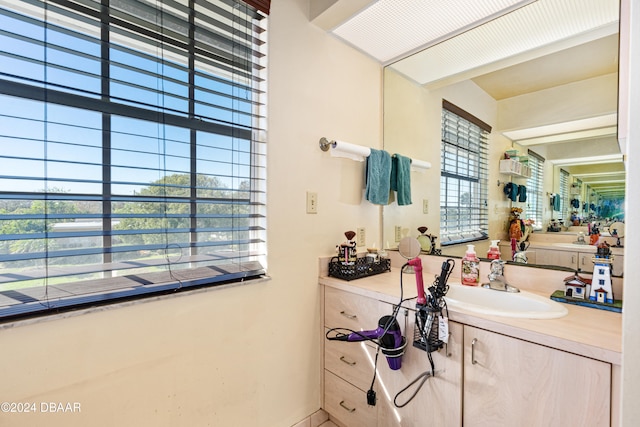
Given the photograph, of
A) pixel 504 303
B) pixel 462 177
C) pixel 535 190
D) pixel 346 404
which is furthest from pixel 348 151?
pixel 346 404

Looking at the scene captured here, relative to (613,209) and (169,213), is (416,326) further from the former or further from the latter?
(169,213)

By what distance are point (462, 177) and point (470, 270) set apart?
2.01 feet

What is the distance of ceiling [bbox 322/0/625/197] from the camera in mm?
1292

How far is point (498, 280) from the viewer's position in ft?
4.65

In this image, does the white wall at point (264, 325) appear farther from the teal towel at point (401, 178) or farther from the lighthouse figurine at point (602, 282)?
the lighthouse figurine at point (602, 282)

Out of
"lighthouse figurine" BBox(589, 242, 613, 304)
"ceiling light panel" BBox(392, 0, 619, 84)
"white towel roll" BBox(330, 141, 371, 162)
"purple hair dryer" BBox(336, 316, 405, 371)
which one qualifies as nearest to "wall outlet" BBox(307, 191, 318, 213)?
"white towel roll" BBox(330, 141, 371, 162)

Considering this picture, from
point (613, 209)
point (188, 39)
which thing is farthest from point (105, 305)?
point (613, 209)

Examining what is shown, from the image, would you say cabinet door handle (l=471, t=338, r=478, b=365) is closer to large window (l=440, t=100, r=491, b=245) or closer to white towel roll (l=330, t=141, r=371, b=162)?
large window (l=440, t=100, r=491, b=245)

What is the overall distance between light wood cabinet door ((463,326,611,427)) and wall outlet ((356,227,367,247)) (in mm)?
909

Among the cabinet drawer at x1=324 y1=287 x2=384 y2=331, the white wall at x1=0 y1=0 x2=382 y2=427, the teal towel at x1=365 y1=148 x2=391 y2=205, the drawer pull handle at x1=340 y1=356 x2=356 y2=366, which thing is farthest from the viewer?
the teal towel at x1=365 y1=148 x2=391 y2=205

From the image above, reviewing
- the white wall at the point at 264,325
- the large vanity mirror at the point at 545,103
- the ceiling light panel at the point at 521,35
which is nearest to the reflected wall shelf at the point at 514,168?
the large vanity mirror at the point at 545,103

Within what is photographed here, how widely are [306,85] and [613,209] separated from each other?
154 centimetres

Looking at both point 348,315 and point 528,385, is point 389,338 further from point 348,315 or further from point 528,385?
point 528,385

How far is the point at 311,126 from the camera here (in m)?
1.63
